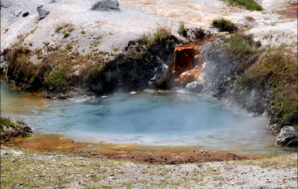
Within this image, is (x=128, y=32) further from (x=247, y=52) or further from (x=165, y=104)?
(x=247, y=52)

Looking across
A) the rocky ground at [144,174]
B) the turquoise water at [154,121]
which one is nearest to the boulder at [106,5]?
the turquoise water at [154,121]

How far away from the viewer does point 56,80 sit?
627 inches

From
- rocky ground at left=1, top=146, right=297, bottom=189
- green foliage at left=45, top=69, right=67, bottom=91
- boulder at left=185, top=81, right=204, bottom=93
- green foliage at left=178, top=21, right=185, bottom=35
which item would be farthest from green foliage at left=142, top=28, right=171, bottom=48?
green foliage at left=45, top=69, right=67, bottom=91

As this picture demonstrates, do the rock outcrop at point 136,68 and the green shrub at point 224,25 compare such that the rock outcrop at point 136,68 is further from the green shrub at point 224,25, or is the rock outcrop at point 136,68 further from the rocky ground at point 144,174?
the rocky ground at point 144,174

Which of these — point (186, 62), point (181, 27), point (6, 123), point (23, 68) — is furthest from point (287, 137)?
point (23, 68)

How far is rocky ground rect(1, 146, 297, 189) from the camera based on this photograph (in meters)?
10.0

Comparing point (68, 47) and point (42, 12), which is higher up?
point (42, 12)

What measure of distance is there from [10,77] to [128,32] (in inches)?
268

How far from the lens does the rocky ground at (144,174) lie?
1002 centimetres

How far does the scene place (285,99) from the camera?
40.3 feet

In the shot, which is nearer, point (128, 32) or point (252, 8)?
point (252, 8)

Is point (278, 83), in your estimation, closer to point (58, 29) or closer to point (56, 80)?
point (58, 29)

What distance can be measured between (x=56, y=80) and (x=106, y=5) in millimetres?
6229

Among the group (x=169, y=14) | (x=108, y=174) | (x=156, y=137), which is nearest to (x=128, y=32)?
(x=169, y=14)
